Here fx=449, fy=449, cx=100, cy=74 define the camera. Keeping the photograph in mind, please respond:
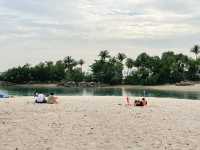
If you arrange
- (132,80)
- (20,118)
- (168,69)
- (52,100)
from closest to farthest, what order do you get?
(20,118) → (52,100) → (168,69) → (132,80)

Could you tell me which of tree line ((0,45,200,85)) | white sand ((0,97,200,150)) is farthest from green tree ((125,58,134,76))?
white sand ((0,97,200,150))

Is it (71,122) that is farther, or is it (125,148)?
(71,122)

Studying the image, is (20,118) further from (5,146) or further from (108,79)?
(108,79)

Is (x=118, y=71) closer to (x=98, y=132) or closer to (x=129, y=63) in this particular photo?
(x=129, y=63)

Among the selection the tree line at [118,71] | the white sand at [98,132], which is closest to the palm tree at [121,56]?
the tree line at [118,71]

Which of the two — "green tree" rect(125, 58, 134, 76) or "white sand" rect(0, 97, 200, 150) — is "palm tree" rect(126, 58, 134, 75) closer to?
"green tree" rect(125, 58, 134, 76)

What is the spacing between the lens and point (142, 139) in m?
16.0

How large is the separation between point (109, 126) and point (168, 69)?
12417 centimetres

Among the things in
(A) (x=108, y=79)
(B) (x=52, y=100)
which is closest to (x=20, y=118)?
(B) (x=52, y=100)

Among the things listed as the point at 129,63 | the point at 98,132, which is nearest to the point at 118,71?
the point at 129,63

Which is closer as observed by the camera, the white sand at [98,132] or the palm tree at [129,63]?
the white sand at [98,132]

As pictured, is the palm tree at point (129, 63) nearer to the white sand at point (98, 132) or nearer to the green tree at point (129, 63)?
the green tree at point (129, 63)

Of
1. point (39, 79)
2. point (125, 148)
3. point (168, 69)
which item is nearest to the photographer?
point (125, 148)

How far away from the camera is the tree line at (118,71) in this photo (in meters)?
143
